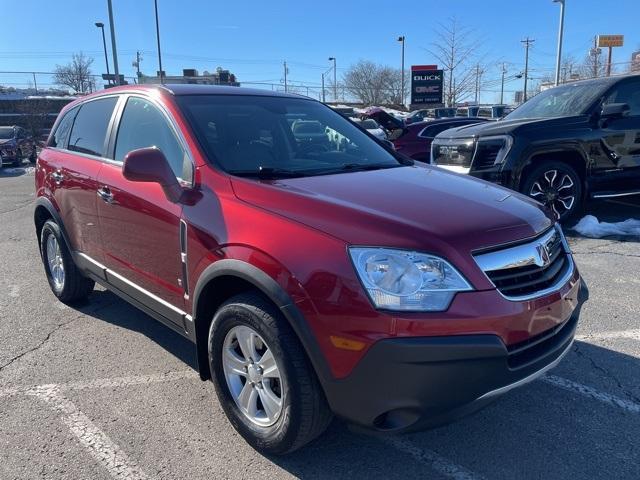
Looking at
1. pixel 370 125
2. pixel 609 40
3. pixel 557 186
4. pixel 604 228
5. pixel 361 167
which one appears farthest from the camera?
pixel 609 40

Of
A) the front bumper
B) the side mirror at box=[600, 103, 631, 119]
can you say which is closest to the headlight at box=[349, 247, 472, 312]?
the front bumper

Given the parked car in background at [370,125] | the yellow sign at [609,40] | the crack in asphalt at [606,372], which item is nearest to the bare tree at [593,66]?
the yellow sign at [609,40]

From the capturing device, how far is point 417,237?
A: 224 centimetres

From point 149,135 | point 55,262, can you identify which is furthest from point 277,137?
point 55,262

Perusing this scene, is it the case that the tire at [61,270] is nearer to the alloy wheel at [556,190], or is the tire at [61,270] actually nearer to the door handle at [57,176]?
the door handle at [57,176]

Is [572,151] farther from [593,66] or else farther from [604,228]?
[593,66]

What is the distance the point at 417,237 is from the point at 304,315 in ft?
1.87

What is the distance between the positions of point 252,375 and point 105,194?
70.3 inches

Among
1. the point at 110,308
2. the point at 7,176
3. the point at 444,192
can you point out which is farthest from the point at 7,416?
the point at 7,176

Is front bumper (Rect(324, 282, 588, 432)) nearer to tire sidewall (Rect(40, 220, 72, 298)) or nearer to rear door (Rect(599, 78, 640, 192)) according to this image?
tire sidewall (Rect(40, 220, 72, 298))

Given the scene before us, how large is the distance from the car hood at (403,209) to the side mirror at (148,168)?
41 centimetres

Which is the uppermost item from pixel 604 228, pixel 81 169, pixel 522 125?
pixel 522 125

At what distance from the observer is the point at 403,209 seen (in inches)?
98.7

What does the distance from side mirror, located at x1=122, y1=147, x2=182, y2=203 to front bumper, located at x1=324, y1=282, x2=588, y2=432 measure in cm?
143
